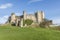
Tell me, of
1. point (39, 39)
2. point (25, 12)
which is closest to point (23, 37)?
point (39, 39)

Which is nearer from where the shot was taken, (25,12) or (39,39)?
(39,39)

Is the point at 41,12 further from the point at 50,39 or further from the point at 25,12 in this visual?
the point at 50,39

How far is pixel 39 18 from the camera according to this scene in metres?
123

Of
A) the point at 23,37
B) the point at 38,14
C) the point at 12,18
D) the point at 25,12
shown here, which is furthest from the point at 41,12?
the point at 23,37

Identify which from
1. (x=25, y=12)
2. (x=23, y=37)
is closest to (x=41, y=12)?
(x=25, y=12)

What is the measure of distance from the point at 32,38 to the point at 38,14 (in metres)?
103

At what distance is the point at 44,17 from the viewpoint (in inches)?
4828

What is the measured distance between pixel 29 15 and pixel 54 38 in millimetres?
100386

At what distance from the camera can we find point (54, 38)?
19938mm

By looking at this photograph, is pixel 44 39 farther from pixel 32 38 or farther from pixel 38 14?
pixel 38 14

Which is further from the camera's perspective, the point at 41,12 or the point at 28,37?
the point at 41,12

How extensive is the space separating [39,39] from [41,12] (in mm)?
103590

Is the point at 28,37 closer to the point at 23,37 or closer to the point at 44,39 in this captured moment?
the point at 23,37

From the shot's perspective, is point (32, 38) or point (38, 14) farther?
point (38, 14)
